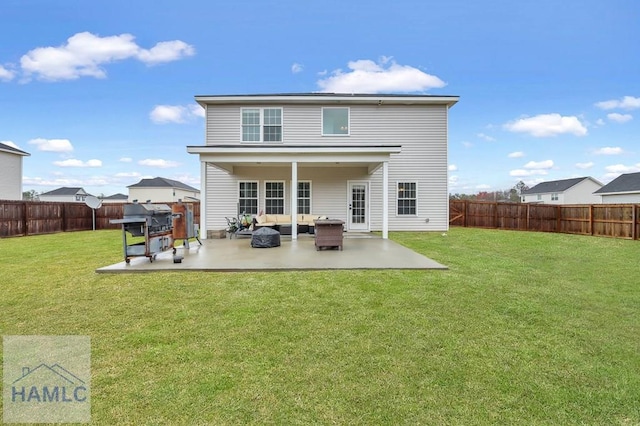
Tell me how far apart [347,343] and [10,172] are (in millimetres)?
25622

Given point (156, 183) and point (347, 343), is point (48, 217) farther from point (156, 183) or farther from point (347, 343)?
point (156, 183)

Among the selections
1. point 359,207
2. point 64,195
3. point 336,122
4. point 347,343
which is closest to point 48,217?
point 336,122

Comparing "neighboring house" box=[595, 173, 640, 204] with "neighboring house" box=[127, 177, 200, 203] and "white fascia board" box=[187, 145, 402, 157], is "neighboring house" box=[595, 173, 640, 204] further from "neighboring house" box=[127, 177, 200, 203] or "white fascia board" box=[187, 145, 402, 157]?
"neighboring house" box=[127, 177, 200, 203]

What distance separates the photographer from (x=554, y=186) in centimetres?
3675

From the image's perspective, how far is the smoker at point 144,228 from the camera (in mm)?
6592

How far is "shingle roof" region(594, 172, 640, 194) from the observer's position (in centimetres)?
2369

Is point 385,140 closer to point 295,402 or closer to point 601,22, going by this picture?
point 601,22

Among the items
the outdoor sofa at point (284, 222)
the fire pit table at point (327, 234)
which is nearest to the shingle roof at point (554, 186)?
the outdoor sofa at point (284, 222)

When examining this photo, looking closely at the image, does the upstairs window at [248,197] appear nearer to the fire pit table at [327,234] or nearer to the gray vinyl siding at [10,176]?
the fire pit table at [327,234]

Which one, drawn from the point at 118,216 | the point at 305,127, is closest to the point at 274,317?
the point at 305,127

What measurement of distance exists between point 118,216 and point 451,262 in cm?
1831

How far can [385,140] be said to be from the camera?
46.8ft

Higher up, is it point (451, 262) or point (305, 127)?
point (305, 127)

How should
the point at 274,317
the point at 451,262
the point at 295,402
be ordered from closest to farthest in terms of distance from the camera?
the point at 295,402, the point at 274,317, the point at 451,262
